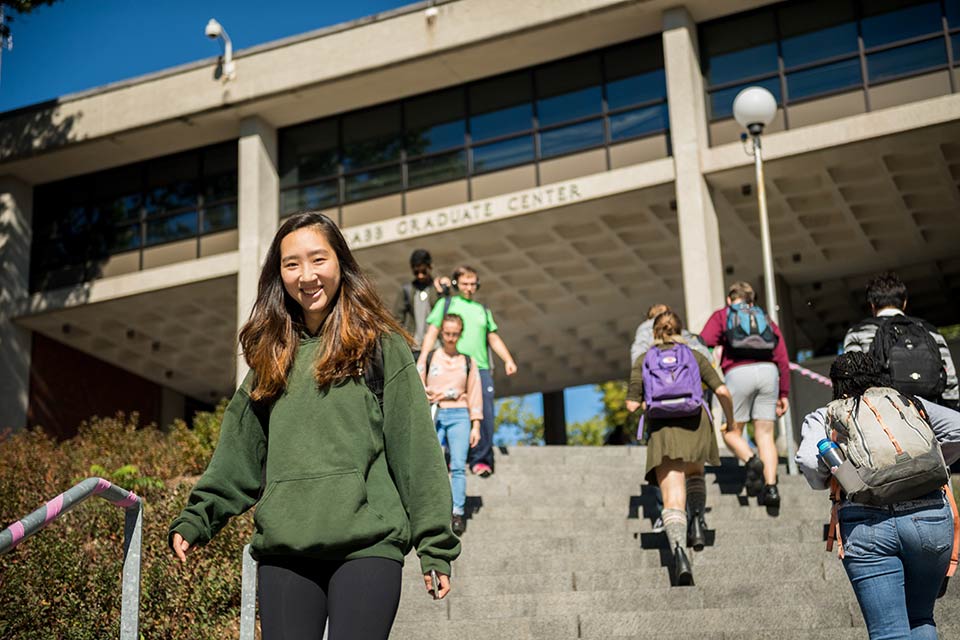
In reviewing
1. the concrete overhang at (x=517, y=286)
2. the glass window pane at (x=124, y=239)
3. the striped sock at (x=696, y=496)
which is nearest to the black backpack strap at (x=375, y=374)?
the striped sock at (x=696, y=496)

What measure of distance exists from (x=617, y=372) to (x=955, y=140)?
13350 millimetres

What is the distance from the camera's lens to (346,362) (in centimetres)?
342

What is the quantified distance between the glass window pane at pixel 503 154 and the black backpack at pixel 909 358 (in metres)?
15.5

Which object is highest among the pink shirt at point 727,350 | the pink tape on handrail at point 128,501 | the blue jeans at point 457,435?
the pink shirt at point 727,350

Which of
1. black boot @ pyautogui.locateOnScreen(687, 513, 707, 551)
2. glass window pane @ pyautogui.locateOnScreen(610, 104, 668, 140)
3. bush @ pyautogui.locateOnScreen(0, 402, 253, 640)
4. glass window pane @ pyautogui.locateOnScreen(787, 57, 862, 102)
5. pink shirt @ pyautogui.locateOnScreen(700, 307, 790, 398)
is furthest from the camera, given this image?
glass window pane @ pyautogui.locateOnScreen(610, 104, 668, 140)

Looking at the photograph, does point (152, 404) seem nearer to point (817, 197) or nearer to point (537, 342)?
point (537, 342)

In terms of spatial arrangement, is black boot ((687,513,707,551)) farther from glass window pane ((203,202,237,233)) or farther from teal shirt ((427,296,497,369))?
glass window pane ((203,202,237,233))

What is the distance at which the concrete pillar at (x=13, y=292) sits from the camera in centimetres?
2542

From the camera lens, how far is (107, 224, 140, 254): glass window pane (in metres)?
25.2

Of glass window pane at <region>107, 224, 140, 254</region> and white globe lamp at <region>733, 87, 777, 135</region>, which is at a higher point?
glass window pane at <region>107, 224, 140, 254</region>

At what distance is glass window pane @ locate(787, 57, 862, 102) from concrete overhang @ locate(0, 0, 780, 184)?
1.58 m

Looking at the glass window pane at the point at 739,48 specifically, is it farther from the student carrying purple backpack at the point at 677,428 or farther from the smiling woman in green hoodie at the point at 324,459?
the smiling woman in green hoodie at the point at 324,459

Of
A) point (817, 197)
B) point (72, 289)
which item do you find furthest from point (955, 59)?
point (72, 289)

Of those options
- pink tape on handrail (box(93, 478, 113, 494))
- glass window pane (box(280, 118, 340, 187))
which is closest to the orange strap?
pink tape on handrail (box(93, 478, 113, 494))
